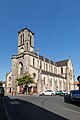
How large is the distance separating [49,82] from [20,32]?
23.1 meters

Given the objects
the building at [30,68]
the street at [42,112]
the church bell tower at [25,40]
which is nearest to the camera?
the street at [42,112]

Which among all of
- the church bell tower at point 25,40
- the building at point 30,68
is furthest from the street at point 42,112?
the church bell tower at point 25,40

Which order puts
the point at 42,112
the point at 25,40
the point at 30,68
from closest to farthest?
the point at 42,112 < the point at 30,68 < the point at 25,40

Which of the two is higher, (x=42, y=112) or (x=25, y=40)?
(x=25, y=40)

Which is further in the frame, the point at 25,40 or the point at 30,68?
the point at 25,40

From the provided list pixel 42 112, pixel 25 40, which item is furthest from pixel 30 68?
pixel 42 112

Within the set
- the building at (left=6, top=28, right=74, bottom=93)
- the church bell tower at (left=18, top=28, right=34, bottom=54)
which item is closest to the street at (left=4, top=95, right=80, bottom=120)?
the building at (left=6, top=28, right=74, bottom=93)

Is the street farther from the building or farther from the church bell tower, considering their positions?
the church bell tower

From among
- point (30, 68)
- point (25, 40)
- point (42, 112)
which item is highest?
point (25, 40)

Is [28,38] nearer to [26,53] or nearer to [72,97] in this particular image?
[26,53]

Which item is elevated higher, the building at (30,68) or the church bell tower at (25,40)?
the church bell tower at (25,40)

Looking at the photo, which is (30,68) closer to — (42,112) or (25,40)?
(25,40)

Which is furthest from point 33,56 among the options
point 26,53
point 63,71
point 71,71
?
point 71,71

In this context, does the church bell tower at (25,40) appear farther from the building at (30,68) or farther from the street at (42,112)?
the street at (42,112)
